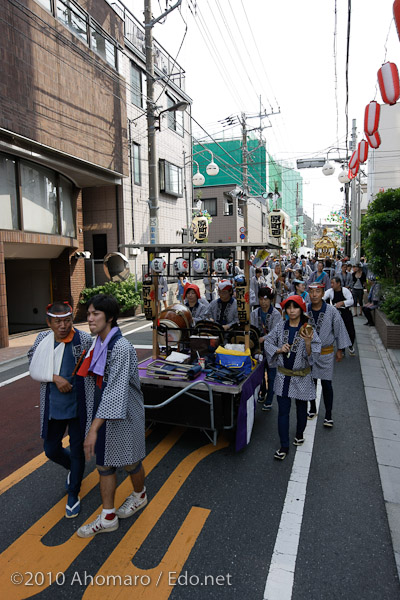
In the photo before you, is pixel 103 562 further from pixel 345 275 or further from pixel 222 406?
pixel 345 275

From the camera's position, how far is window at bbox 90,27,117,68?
15188 mm

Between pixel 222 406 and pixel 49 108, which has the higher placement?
pixel 49 108

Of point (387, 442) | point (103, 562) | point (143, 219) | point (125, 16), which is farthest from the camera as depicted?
point (143, 219)

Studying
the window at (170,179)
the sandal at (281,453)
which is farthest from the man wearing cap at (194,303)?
the window at (170,179)

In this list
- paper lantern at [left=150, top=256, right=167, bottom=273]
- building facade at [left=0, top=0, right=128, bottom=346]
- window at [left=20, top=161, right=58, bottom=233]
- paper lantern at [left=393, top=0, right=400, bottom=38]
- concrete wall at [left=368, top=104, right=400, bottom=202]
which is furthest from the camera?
concrete wall at [left=368, top=104, right=400, bottom=202]

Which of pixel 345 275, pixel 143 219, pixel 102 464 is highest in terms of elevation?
pixel 143 219

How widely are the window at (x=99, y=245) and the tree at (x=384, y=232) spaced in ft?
37.1

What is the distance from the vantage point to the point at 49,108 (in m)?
12.3

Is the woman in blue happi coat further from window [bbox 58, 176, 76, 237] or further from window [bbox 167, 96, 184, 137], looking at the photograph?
window [bbox 167, 96, 184, 137]

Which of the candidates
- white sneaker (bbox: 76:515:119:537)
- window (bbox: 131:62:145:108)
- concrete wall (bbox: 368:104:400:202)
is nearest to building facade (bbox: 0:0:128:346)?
window (bbox: 131:62:145:108)

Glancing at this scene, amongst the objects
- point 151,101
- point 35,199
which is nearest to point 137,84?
point 151,101

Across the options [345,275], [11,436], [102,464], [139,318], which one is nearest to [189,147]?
[139,318]

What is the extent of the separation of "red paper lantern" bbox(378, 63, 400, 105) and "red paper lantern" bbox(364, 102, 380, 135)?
104 inches

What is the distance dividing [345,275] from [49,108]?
11.2m
